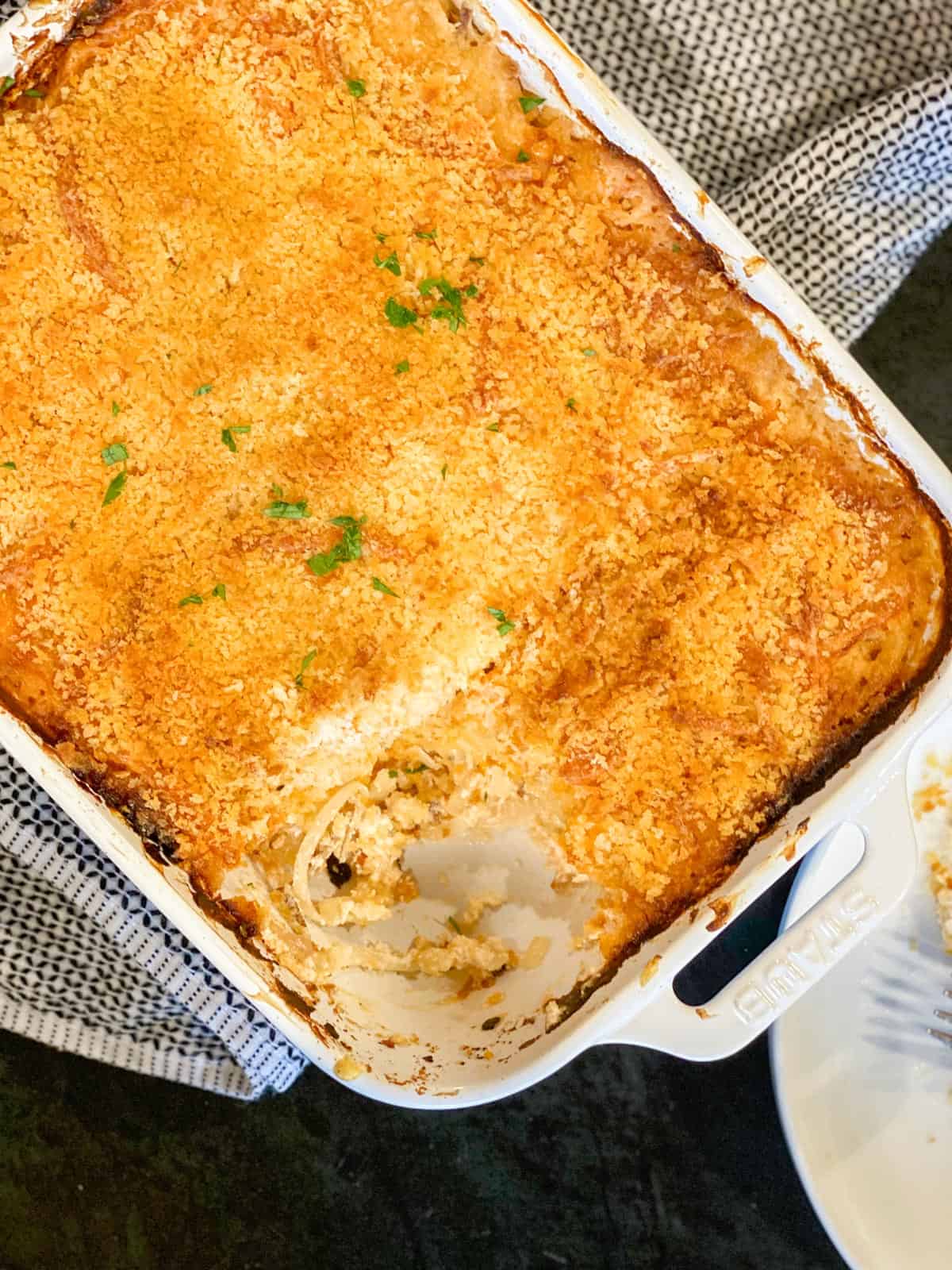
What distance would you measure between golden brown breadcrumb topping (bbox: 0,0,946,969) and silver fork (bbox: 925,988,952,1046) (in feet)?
2.16

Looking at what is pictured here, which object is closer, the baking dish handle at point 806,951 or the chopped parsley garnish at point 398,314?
the baking dish handle at point 806,951

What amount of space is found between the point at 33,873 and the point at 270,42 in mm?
1431

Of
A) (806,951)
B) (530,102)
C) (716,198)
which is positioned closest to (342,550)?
(530,102)

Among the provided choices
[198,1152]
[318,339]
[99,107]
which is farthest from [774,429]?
[198,1152]

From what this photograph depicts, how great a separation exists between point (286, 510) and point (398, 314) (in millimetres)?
332

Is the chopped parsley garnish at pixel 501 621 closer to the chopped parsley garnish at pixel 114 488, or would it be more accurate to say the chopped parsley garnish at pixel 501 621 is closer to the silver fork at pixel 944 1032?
the chopped parsley garnish at pixel 114 488

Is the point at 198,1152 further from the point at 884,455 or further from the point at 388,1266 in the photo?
the point at 884,455

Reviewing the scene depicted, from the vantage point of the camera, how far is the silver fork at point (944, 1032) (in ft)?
6.34

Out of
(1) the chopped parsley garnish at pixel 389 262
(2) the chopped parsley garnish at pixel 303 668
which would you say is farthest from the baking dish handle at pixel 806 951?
(1) the chopped parsley garnish at pixel 389 262

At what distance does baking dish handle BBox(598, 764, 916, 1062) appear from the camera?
1.50 m

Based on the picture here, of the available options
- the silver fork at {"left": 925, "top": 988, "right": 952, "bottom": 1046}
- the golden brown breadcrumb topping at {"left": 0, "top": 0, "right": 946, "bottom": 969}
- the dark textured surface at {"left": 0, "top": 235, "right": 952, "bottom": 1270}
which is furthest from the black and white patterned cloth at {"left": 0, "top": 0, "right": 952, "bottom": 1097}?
the silver fork at {"left": 925, "top": 988, "right": 952, "bottom": 1046}

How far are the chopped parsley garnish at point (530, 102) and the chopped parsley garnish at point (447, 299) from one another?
0.27 meters

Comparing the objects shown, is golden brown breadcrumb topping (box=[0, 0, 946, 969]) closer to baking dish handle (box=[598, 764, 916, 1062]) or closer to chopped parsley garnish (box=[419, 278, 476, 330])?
chopped parsley garnish (box=[419, 278, 476, 330])

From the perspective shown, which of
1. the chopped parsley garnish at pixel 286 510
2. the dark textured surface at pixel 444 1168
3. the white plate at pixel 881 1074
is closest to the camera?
the chopped parsley garnish at pixel 286 510
